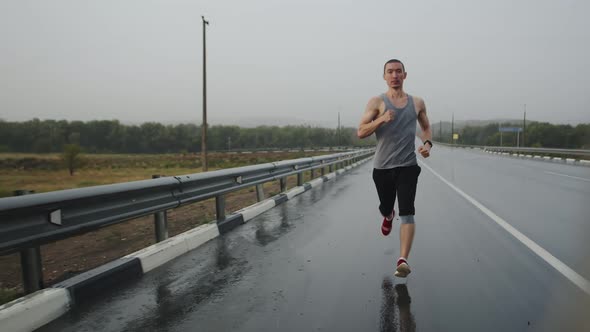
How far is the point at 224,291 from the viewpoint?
369cm

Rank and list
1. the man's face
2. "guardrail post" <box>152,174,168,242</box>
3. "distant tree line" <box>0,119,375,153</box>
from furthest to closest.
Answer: "distant tree line" <box>0,119,375,153</box>, "guardrail post" <box>152,174,168,242</box>, the man's face

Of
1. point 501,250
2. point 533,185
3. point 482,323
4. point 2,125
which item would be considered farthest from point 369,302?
point 2,125

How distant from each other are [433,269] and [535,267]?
1040 millimetres

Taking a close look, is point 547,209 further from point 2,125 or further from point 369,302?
point 2,125

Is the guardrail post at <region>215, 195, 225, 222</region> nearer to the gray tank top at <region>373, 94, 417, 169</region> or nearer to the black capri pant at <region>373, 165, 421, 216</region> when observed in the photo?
the black capri pant at <region>373, 165, 421, 216</region>

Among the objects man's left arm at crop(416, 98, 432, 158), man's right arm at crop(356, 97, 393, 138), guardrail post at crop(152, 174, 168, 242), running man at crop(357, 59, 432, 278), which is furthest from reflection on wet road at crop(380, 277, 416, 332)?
guardrail post at crop(152, 174, 168, 242)

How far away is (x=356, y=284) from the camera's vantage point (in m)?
3.88

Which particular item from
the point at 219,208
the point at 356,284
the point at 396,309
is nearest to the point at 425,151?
the point at 356,284

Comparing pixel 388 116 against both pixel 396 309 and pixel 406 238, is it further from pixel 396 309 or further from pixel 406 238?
pixel 396 309

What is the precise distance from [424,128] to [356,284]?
1.77 m

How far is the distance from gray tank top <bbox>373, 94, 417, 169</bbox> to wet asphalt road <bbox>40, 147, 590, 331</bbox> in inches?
44.2

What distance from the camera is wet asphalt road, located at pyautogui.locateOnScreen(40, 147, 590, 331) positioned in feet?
9.83

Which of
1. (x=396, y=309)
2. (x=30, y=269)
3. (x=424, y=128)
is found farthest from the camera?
(x=424, y=128)

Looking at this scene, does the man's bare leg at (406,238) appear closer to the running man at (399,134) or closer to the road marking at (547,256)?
the running man at (399,134)
